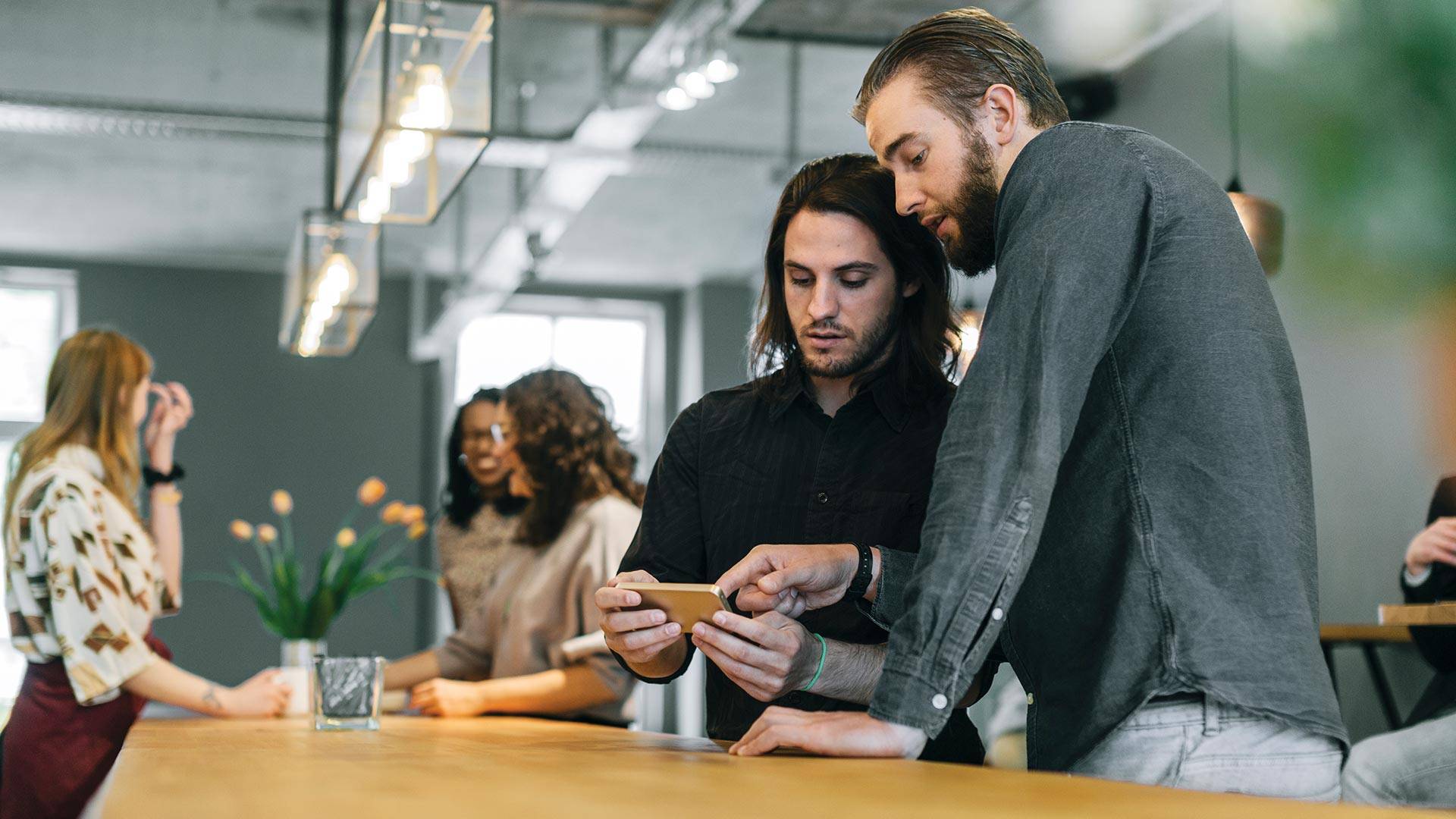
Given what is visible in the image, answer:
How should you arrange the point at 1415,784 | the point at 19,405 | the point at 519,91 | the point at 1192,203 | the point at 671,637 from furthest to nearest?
the point at 19,405 → the point at 519,91 → the point at 1415,784 → the point at 671,637 → the point at 1192,203

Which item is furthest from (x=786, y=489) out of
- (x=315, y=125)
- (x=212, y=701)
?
(x=315, y=125)

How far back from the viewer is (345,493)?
9586 millimetres

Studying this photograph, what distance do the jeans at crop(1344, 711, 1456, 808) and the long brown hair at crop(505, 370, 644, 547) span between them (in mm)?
1605

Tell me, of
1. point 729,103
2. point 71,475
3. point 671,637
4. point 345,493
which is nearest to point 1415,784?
point 671,637

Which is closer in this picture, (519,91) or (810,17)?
(810,17)

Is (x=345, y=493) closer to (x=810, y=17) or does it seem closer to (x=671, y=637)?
(x=810, y=17)

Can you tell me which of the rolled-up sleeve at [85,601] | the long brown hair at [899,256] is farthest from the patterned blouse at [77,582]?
the long brown hair at [899,256]

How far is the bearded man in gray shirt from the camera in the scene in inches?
45.2

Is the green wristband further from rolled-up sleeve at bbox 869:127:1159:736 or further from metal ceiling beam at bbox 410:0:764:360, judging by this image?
metal ceiling beam at bbox 410:0:764:360

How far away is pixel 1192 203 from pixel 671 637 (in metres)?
0.70

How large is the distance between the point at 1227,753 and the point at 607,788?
0.51 meters

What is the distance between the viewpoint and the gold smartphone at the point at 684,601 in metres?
1.43

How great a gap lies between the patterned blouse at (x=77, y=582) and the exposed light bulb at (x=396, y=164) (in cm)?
87

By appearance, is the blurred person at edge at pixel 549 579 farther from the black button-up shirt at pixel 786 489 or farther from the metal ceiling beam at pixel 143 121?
the metal ceiling beam at pixel 143 121
